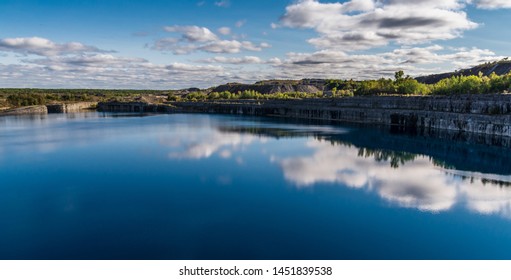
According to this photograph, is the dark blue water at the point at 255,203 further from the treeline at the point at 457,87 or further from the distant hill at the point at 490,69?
the distant hill at the point at 490,69

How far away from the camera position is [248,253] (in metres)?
11.8

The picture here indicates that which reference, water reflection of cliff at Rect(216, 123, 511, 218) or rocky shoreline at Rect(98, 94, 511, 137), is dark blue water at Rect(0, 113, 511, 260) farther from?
rocky shoreline at Rect(98, 94, 511, 137)

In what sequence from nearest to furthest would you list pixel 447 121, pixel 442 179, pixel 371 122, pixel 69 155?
pixel 442 179 → pixel 69 155 → pixel 447 121 → pixel 371 122

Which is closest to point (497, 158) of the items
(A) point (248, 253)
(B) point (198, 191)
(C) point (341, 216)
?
(C) point (341, 216)

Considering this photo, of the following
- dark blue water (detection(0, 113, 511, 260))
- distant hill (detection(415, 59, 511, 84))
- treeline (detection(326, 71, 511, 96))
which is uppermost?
distant hill (detection(415, 59, 511, 84))

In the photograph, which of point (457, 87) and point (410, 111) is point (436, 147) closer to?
point (410, 111)

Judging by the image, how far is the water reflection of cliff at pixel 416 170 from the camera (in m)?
17.9

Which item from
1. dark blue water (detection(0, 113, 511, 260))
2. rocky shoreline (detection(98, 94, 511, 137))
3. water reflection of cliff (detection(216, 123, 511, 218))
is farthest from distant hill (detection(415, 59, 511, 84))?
dark blue water (detection(0, 113, 511, 260))

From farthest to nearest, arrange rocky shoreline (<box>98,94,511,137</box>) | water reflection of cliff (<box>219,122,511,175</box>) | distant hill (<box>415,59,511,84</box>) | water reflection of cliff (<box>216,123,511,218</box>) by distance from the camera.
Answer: distant hill (<box>415,59,511,84</box>) < rocky shoreline (<box>98,94,511,137</box>) < water reflection of cliff (<box>219,122,511,175</box>) < water reflection of cliff (<box>216,123,511,218</box>)

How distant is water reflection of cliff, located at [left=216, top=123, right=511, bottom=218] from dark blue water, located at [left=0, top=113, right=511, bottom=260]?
85 mm

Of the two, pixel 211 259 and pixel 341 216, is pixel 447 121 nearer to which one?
pixel 341 216

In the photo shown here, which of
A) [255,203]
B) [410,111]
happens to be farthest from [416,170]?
[410,111]

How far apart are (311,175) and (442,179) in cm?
780

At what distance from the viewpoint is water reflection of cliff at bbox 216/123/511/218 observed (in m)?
17.9
